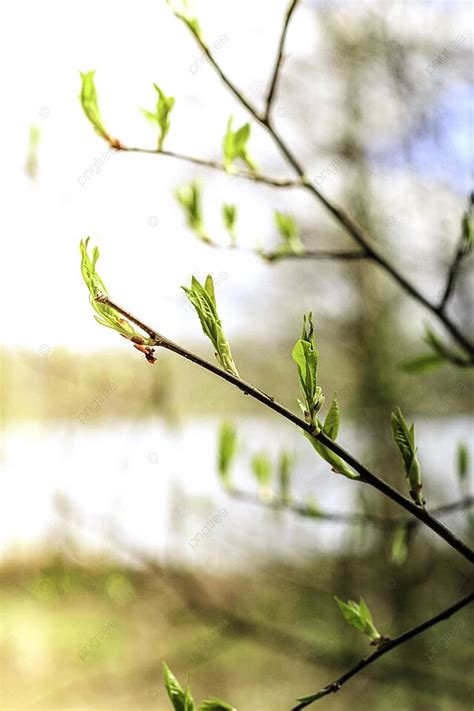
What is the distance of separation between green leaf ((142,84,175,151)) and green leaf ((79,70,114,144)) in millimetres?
28

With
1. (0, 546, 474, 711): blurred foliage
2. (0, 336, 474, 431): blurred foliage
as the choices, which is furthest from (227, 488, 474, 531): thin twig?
(0, 336, 474, 431): blurred foliage

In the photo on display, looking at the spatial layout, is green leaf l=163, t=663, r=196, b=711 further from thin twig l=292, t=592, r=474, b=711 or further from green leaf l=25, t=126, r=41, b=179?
green leaf l=25, t=126, r=41, b=179

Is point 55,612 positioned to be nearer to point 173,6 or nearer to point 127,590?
point 127,590

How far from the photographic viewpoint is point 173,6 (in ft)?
1.52

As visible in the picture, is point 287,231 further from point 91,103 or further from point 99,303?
point 99,303

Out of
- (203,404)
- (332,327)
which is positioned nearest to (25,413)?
(203,404)

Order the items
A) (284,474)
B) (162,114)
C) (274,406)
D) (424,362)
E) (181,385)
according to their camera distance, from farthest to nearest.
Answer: (181,385)
(284,474)
(424,362)
(162,114)
(274,406)

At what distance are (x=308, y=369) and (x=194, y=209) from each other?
384 millimetres

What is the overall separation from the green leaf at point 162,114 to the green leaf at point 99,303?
19 cm

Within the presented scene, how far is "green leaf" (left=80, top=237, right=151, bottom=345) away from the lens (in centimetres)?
26

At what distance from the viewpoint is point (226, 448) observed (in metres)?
0.63

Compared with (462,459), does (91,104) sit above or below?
above

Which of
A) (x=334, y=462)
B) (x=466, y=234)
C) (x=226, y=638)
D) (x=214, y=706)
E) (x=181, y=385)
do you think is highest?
(x=181, y=385)

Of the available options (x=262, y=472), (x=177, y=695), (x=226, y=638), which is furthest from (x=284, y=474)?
(x=226, y=638)
